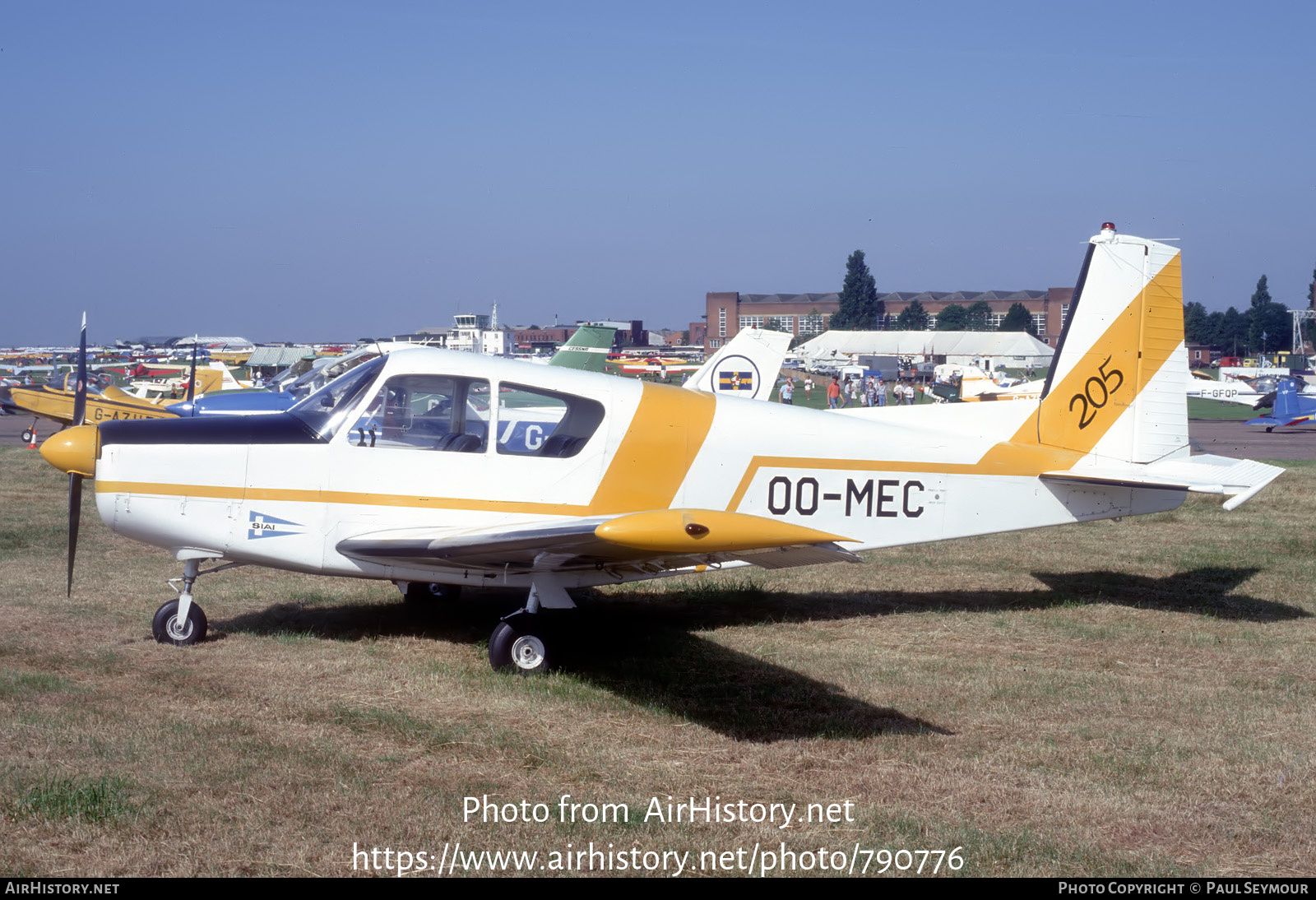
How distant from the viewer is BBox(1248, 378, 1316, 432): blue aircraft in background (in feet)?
112

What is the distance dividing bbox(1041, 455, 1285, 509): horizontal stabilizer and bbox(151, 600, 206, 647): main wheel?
20.5 ft

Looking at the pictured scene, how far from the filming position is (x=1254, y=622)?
819 cm

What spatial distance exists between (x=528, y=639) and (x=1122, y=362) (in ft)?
17.2

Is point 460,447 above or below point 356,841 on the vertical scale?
above

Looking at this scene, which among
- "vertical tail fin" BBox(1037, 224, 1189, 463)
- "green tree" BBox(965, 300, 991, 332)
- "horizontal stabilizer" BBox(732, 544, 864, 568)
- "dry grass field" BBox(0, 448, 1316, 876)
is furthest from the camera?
"green tree" BBox(965, 300, 991, 332)

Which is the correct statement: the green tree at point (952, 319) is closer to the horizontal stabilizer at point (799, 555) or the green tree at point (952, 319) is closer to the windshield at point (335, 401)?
the windshield at point (335, 401)

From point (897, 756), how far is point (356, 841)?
104 inches

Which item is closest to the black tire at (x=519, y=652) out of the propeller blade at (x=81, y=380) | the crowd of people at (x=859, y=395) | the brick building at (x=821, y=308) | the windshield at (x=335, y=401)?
the windshield at (x=335, y=401)

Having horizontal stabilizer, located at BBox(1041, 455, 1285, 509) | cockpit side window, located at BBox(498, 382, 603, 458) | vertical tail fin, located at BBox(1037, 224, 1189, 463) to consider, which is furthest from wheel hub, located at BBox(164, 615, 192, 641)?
vertical tail fin, located at BBox(1037, 224, 1189, 463)

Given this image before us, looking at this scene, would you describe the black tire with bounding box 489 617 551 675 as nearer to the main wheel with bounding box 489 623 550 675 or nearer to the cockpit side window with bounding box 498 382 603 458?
the main wheel with bounding box 489 623 550 675

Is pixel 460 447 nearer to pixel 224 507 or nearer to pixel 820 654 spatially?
pixel 224 507

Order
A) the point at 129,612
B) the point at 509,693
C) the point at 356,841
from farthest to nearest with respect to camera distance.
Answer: the point at 129,612 < the point at 509,693 < the point at 356,841
